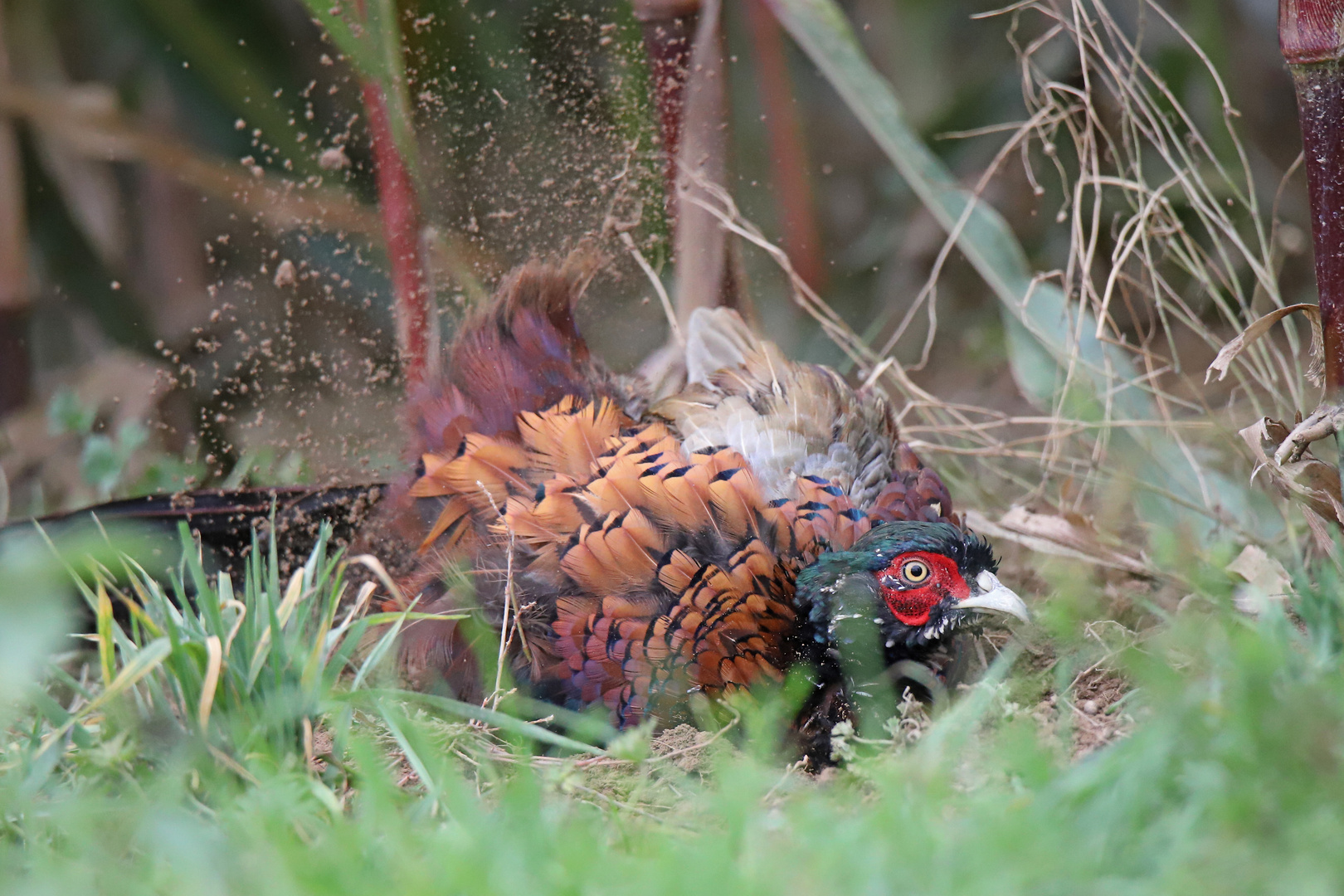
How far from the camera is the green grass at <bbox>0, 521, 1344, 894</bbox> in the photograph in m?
1.22

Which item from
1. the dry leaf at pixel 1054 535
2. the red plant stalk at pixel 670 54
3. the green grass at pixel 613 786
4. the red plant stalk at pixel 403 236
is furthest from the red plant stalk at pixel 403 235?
the dry leaf at pixel 1054 535

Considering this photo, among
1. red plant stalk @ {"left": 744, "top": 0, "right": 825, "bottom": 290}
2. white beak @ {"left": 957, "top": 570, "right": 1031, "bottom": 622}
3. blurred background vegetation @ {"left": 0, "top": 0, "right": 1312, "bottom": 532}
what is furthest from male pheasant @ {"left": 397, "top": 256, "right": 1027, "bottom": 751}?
red plant stalk @ {"left": 744, "top": 0, "right": 825, "bottom": 290}

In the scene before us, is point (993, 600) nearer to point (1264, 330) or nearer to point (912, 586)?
point (912, 586)

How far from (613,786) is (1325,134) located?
1661 millimetres

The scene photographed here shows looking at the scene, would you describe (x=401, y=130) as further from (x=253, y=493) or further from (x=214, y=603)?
(x=214, y=603)

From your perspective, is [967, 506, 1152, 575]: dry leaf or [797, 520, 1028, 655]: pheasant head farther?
[967, 506, 1152, 575]: dry leaf

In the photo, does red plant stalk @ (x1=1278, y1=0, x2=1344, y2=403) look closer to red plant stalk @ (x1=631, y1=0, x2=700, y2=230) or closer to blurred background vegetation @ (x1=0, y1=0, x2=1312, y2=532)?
blurred background vegetation @ (x1=0, y1=0, x2=1312, y2=532)

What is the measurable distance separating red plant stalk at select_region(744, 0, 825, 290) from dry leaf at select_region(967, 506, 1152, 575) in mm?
1629

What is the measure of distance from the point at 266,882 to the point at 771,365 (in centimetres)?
183

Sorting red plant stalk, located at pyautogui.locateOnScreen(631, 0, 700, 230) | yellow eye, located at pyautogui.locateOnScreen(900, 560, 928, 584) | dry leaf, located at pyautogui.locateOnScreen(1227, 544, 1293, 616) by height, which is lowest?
dry leaf, located at pyautogui.locateOnScreen(1227, 544, 1293, 616)

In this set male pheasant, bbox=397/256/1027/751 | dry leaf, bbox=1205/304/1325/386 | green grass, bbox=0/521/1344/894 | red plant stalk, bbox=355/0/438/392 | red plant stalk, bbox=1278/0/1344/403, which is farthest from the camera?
red plant stalk, bbox=355/0/438/392

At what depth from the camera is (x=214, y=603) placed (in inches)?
77.7

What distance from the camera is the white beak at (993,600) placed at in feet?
6.75

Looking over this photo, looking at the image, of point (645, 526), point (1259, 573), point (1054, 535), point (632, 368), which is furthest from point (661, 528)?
point (632, 368)
